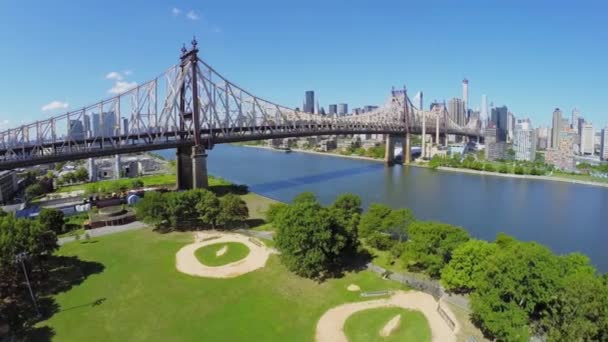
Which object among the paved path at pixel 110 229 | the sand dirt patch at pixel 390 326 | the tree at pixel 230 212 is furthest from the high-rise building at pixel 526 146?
the paved path at pixel 110 229

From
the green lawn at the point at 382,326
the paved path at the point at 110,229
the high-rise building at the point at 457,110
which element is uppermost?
the high-rise building at the point at 457,110

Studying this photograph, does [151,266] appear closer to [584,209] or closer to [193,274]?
[193,274]

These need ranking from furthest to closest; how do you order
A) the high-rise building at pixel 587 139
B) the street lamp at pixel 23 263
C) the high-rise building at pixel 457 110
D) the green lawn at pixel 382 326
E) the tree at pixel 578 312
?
the high-rise building at pixel 457 110, the high-rise building at pixel 587 139, the street lamp at pixel 23 263, the green lawn at pixel 382 326, the tree at pixel 578 312

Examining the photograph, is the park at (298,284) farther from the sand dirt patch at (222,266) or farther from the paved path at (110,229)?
the paved path at (110,229)

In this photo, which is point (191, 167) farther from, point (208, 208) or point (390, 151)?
point (390, 151)

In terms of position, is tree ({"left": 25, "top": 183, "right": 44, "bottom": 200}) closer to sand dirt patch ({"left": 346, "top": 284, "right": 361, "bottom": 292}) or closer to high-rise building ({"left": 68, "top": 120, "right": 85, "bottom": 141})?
high-rise building ({"left": 68, "top": 120, "right": 85, "bottom": 141})

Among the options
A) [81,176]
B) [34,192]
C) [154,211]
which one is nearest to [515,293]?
[154,211]

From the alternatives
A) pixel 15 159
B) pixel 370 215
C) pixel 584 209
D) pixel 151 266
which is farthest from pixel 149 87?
pixel 584 209
